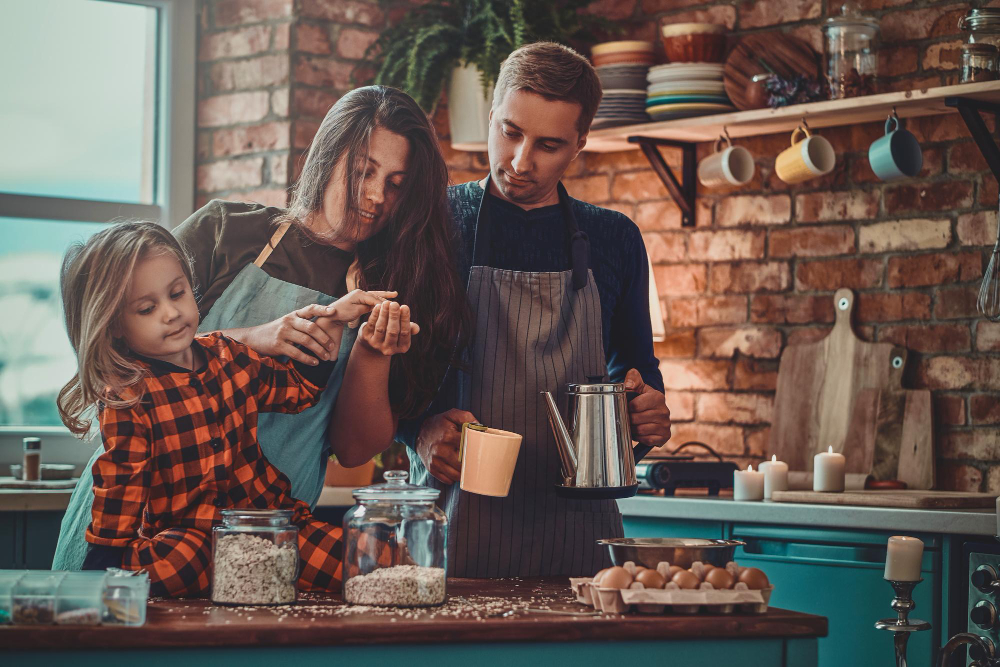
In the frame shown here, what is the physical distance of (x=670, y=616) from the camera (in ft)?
4.56

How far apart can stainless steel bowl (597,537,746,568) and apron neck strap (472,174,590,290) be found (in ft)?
2.07

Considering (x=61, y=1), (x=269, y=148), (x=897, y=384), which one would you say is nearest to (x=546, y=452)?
(x=897, y=384)

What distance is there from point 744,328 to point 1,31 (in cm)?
218

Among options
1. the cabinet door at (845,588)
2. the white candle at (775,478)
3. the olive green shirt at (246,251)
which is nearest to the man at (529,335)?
the olive green shirt at (246,251)

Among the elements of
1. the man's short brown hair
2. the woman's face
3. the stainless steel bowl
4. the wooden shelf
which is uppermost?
the wooden shelf

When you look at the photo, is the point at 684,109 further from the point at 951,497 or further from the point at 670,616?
the point at 670,616

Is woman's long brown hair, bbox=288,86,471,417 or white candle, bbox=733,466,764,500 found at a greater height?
woman's long brown hair, bbox=288,86,471,417

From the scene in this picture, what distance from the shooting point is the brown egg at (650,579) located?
140 centimetres

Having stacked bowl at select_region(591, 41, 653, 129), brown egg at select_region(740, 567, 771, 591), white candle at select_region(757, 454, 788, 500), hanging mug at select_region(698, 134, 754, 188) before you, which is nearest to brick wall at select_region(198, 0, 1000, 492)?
hanging mug at select_region(698, 134, 754, 188)

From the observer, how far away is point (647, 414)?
1.98 meters

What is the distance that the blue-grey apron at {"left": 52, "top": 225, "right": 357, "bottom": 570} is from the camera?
173 cm

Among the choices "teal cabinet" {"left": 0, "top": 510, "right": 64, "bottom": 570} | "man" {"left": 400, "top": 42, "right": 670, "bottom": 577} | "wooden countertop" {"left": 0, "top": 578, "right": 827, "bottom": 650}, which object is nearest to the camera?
"wooden countertop" {"left": 0, "top": 578, "right": 827, "bottom": 650}

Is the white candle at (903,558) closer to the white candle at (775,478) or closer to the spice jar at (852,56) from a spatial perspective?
the white candle at (775,478)

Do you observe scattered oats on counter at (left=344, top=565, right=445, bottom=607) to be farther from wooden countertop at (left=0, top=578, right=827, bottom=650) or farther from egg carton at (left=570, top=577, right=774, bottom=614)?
egg carton at (left=570, top=577, right=774, bottom=614)
